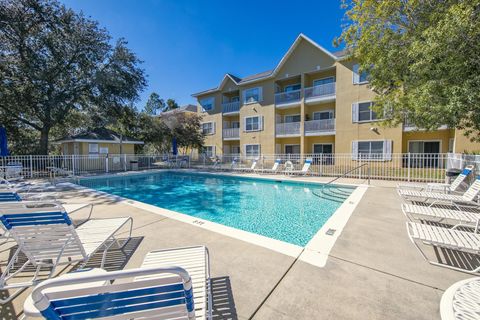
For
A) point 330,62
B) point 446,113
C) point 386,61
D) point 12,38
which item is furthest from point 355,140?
point 12,38

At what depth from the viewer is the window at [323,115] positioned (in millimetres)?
18312

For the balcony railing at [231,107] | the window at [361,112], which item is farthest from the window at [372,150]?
the balcony railing at [231,107]

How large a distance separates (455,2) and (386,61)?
231 cm

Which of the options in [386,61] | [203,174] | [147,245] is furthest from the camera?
[203,174]

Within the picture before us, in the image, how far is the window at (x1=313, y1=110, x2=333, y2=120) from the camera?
60.1 ft

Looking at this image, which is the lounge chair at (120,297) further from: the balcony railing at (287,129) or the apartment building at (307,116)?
the balcony railing at (287,129)

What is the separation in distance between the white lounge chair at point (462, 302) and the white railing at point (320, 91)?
17365 mm

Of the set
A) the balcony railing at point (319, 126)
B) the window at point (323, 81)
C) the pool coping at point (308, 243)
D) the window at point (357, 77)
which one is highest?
the window at point (323, 81)

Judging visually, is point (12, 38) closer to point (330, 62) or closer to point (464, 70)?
point (330, 62)

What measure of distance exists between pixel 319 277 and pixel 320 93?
17.5 metres

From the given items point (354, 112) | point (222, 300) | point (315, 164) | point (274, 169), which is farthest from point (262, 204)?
point (354, 112)

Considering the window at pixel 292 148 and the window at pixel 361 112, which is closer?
the window at pixel 361 112

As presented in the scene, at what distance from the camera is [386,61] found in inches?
335

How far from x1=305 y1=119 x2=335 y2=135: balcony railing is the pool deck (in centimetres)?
1401
